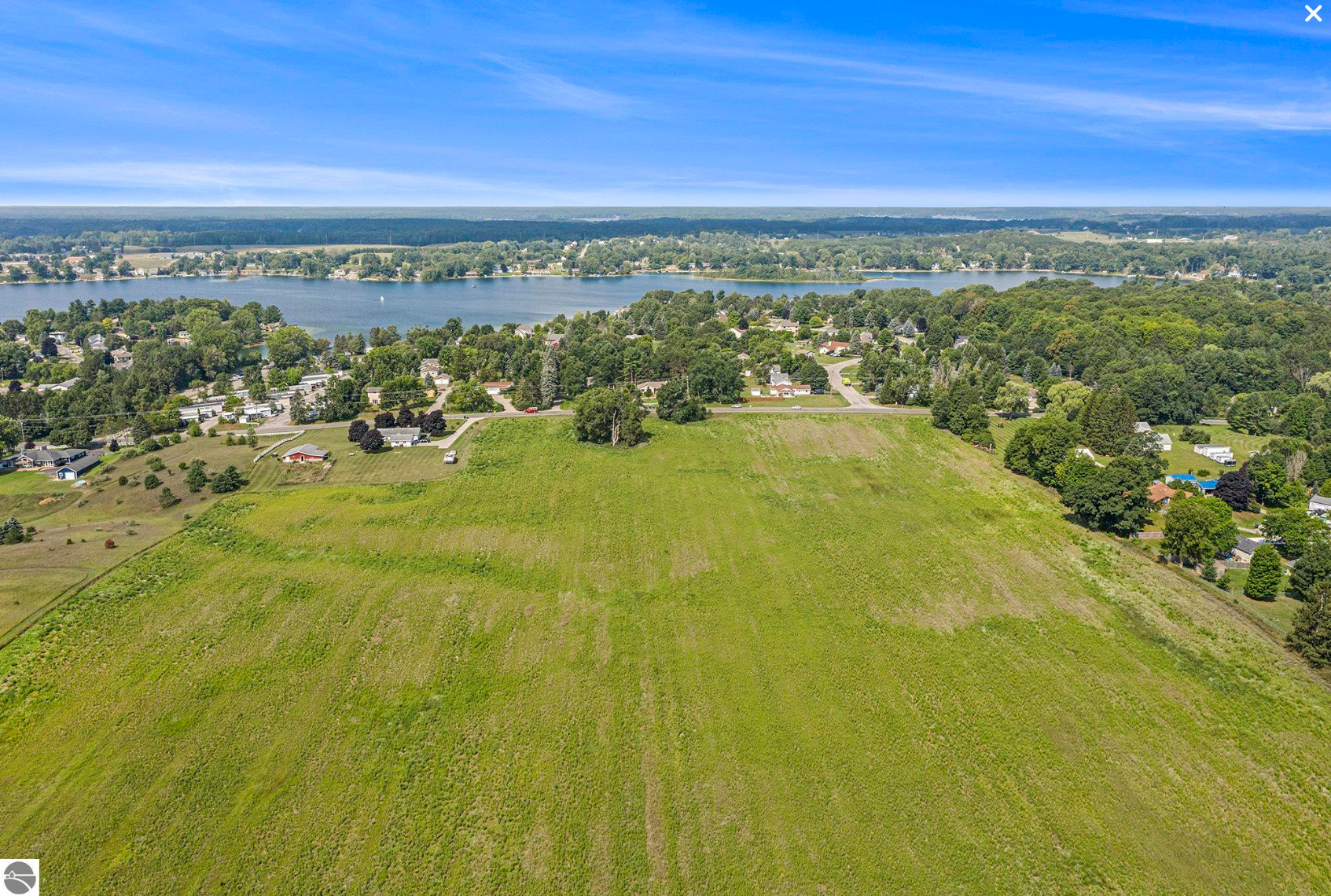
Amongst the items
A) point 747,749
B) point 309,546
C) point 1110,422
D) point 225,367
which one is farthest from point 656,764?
point 225,367

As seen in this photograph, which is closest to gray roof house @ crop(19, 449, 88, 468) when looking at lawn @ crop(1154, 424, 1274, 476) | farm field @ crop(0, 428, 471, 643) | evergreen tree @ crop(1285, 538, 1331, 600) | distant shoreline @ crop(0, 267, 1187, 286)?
farm field @ crop(0, 428, 471, 643)

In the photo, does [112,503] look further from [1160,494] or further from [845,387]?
[1160,494]

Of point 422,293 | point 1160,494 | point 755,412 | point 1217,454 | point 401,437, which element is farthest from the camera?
point 422,293

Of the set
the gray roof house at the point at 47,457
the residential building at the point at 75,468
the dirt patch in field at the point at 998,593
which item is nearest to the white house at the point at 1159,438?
the dirt patch in field at the point at 998,593

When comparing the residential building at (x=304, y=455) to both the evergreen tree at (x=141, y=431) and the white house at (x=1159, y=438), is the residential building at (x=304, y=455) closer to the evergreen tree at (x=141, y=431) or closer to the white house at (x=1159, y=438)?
the evergreen tree at (x=141, y=431)

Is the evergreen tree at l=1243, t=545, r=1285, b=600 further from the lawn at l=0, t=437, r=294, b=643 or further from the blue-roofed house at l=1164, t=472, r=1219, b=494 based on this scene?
the lawn at l=0, t=437, r=294, b=643

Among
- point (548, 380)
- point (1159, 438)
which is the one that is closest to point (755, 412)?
point (548, 380)
